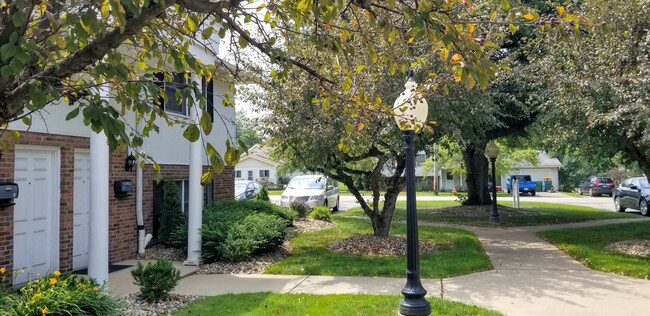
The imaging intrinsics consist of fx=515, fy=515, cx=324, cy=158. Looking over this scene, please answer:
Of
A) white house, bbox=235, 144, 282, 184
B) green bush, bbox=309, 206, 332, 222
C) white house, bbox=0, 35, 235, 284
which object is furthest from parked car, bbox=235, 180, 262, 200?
white house, bbox=235, 144, 282, 184

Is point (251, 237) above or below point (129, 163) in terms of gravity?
below

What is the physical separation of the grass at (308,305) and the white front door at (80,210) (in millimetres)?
3139

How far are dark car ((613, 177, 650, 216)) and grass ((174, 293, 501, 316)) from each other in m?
17.7

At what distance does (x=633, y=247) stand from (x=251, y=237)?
8.03 meters

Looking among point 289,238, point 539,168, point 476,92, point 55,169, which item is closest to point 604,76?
point 476,92

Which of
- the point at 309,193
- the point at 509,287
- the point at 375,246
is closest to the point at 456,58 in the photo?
the point at 509,287

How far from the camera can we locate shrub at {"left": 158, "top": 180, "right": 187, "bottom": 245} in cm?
1070

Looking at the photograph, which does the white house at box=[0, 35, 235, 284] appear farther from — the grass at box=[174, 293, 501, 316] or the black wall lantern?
the grass at box=[174, 293, 501, 316]

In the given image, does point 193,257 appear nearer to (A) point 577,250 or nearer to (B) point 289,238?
(B) point 289,238

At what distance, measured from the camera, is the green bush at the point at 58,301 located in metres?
4.60

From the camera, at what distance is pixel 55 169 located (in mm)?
7957

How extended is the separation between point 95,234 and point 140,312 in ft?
4.25

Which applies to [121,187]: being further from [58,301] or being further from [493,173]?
[493,173]

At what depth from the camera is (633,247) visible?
10.9 metres
